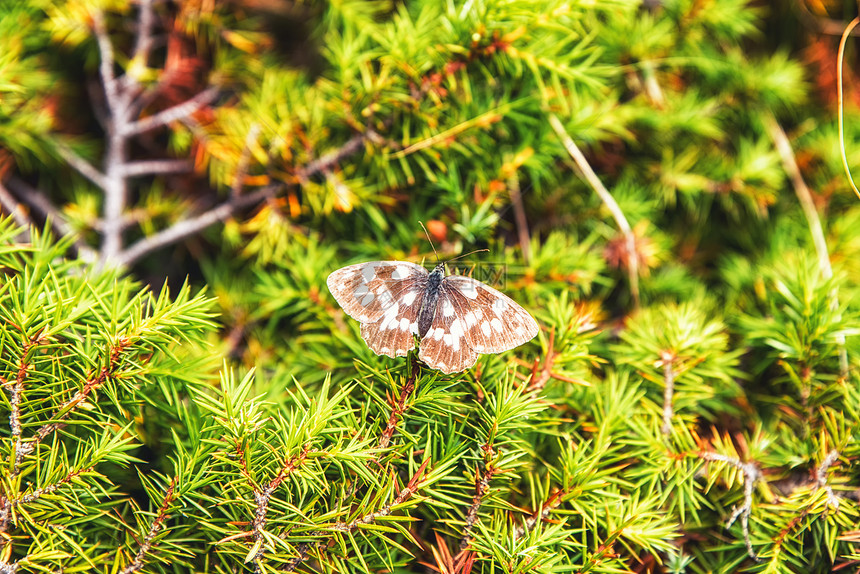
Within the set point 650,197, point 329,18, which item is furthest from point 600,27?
point 329,18

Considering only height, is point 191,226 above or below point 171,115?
below

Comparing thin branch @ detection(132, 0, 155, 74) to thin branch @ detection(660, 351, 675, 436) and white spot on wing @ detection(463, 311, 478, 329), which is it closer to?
white spot on wing @ detection(463, 311, 478, 329)

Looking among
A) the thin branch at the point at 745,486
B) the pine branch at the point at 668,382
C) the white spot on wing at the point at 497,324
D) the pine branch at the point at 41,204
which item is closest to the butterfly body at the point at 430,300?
the white spot on wing at the point at 497,324

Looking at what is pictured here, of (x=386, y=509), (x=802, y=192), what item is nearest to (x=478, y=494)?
(x=386, y=509)

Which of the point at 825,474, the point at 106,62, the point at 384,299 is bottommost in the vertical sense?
the point at 825,474

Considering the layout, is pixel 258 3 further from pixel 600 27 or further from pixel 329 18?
pixel 600 27

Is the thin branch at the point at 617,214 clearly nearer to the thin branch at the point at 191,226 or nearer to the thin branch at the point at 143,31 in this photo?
the thin branch at the point at 191,226

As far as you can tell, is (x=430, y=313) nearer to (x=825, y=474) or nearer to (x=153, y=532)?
(x=153, y=532)
